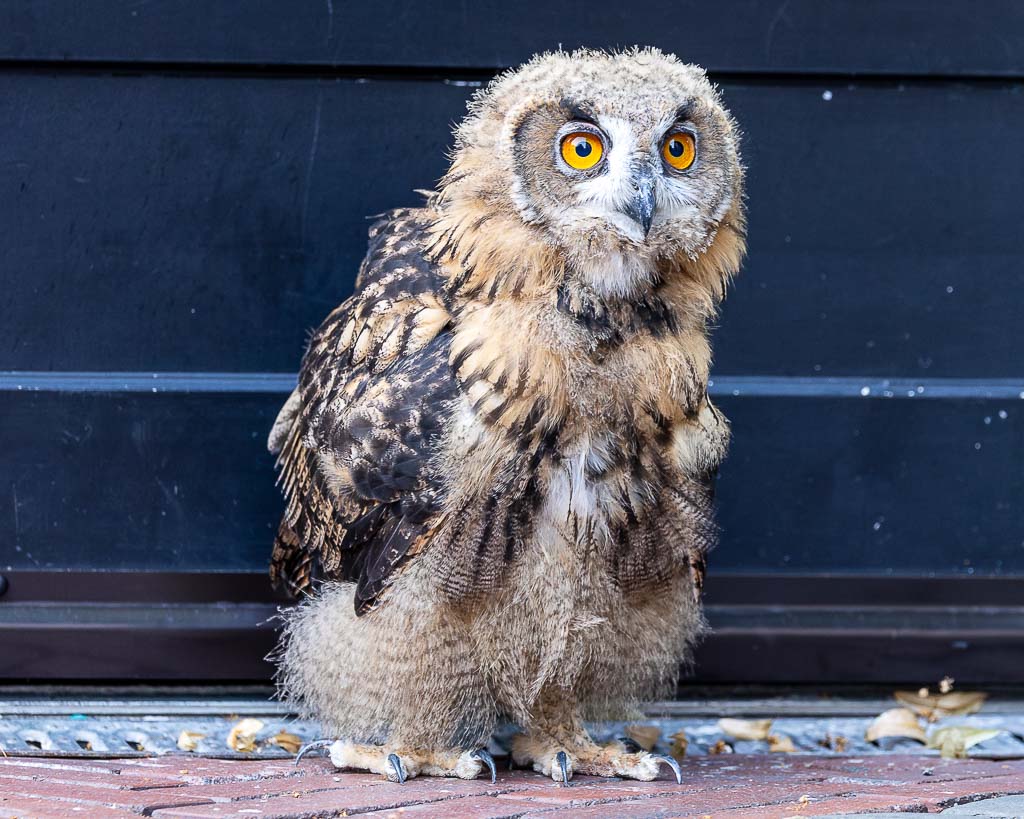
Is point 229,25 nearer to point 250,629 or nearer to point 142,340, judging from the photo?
point 142,340

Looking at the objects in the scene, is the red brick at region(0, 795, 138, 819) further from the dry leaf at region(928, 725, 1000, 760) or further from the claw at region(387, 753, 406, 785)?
the dry leaf at region(928, 725, 1000, 760)

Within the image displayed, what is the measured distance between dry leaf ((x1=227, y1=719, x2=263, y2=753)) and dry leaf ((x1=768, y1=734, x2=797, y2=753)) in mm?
1381

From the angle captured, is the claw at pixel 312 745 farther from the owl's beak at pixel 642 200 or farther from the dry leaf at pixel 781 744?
the owl's beak at pixel 642 200

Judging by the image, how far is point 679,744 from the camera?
10.6ft

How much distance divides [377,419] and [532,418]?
32cm

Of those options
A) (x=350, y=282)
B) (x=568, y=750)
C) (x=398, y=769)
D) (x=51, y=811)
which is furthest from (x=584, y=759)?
(x=350, y=282)

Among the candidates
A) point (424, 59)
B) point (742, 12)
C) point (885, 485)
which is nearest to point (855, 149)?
point (742, 12)

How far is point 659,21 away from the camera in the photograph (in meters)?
3.26

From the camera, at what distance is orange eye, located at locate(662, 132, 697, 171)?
2373mm

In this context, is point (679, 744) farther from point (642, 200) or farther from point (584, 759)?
point (642, 200)

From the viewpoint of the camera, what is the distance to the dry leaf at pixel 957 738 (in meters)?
3.17

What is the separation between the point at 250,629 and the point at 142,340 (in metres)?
0.86

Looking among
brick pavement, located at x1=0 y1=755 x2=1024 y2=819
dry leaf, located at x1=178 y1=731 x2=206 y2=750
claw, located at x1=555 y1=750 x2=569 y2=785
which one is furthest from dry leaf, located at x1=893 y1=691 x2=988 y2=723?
dry leaf, located at x1=178 y1=731 x2=206 y2=750

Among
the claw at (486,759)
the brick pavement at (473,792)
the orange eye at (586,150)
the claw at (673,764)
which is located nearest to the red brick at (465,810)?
the brick pavement at (473,792)
